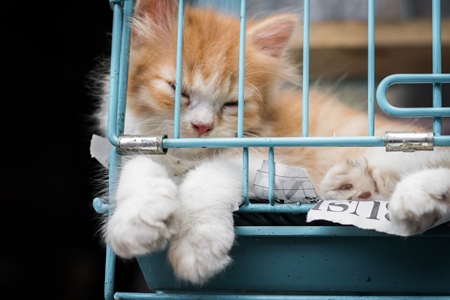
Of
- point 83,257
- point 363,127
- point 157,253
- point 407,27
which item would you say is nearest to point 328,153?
point 363,127

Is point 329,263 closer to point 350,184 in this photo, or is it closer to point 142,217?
point 350,184

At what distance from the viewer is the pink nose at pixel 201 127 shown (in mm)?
1315

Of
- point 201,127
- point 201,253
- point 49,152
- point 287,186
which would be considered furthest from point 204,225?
point 49,152

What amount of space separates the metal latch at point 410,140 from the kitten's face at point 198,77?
44 centimetres

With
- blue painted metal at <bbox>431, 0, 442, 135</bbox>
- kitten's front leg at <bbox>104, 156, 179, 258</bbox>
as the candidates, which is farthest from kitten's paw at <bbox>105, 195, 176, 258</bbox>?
blue painted metal at <bbox>431, 0, 442, 135</bbox>

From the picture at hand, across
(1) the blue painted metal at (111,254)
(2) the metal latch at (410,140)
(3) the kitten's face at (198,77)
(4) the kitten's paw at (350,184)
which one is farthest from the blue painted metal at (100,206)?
(2) the metal latch at (410,140)

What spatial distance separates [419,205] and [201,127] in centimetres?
54

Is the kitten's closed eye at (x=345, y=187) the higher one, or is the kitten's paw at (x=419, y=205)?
the kitten's closed eye at (x=345, y=187)

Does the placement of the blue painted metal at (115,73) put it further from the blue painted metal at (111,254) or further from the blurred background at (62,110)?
the blurred background at (62,110)

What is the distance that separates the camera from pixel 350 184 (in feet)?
4.02

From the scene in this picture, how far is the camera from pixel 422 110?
3.35ft

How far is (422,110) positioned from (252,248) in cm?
39

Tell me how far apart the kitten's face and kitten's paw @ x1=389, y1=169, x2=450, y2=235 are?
19.6 inches

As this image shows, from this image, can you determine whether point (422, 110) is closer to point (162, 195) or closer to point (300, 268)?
point (300, 268)
